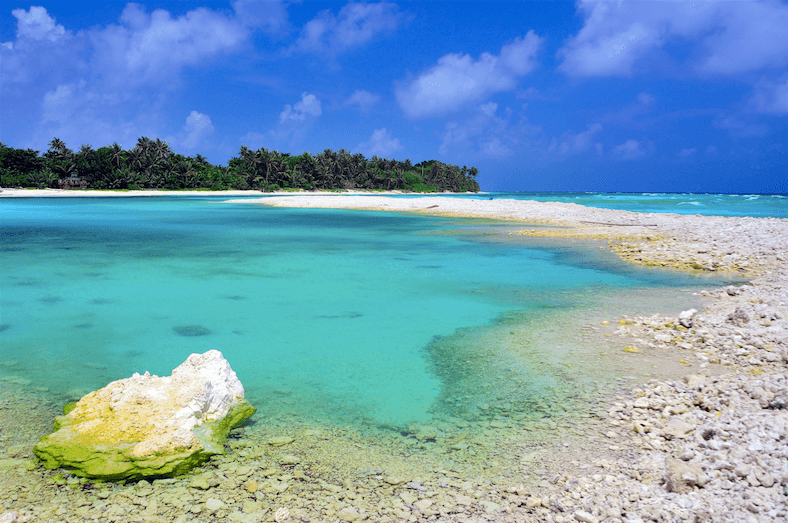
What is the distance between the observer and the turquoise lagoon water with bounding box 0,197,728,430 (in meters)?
7.24

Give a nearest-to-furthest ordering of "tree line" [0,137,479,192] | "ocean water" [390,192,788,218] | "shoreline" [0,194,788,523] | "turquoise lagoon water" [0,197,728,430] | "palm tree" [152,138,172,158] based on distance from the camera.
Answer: "shoreline" [0,194,788,523] → "turquoise lagoon water" [0,197,728,430] → "ocean water" [390,192,788,218] → "tree line" [0,137,479,192] → "palm tree" [152,138,172,158]

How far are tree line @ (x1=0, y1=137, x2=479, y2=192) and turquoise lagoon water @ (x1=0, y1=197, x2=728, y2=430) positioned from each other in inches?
3823

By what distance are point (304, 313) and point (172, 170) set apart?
388 feet

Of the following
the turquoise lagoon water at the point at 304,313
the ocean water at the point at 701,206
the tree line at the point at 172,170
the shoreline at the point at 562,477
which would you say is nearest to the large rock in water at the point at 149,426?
the shoreline at the point at 562,477

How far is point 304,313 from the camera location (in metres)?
11.8

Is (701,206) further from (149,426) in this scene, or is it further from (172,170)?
(172,170)

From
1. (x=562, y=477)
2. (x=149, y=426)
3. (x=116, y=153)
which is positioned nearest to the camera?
(x=562, y=477)

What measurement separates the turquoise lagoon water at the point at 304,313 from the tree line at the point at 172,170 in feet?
319

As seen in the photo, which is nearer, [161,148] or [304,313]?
[304,313]

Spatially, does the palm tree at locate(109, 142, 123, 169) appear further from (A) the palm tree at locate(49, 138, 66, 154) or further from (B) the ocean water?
(B) the ocean water

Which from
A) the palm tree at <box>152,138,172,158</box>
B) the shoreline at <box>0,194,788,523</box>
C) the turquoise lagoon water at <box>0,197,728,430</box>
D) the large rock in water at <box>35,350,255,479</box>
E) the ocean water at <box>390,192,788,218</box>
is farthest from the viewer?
the palm tree at <box>152,138,172,158</box>

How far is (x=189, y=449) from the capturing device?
16.2 ft

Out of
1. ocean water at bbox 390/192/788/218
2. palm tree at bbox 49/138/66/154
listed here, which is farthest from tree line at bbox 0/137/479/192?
ocean water at bbox 390/192/788/218

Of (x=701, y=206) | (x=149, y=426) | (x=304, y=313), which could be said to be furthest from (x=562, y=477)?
(x=701, y=206)
